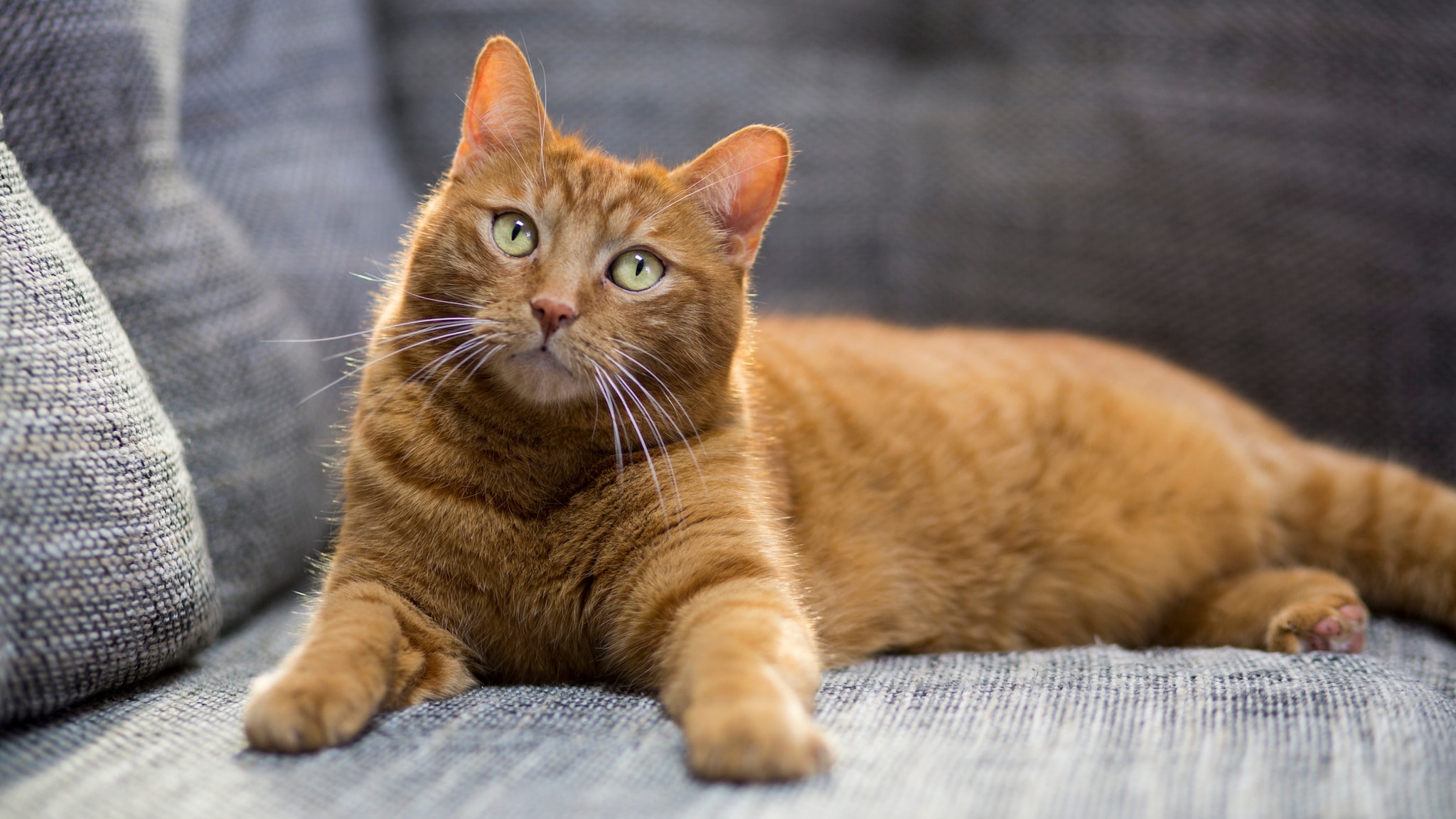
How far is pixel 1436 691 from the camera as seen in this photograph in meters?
1.60

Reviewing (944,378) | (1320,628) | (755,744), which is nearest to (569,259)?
(755,744)

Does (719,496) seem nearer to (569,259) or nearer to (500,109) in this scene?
(569,259)

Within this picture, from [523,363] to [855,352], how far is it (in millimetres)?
919

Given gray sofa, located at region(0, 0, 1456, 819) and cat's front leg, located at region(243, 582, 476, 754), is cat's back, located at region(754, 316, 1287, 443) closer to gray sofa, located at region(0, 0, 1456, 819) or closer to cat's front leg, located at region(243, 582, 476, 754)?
gray sofa, located at region(0, 0, 1456, 819)

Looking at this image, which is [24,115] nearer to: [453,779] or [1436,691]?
[453,779]

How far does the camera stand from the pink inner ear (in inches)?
68.4

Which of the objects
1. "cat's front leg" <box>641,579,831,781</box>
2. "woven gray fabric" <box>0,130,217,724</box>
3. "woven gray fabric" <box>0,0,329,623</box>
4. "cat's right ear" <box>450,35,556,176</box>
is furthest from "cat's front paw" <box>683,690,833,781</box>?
"woven gray fabric" <box>0,0,329,623</box>

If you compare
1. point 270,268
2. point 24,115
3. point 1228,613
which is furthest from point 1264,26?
point 24,115

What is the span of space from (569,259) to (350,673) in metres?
0.65

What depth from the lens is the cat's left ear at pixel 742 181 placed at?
68.4 inches

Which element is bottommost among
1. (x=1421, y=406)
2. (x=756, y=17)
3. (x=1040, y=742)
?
(x=1421, y=406)

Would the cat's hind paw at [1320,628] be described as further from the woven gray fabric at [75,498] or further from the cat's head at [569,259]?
the woven gray fabric at [75,498]

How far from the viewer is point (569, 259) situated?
1.59 metres

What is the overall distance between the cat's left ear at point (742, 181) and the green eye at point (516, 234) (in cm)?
28
